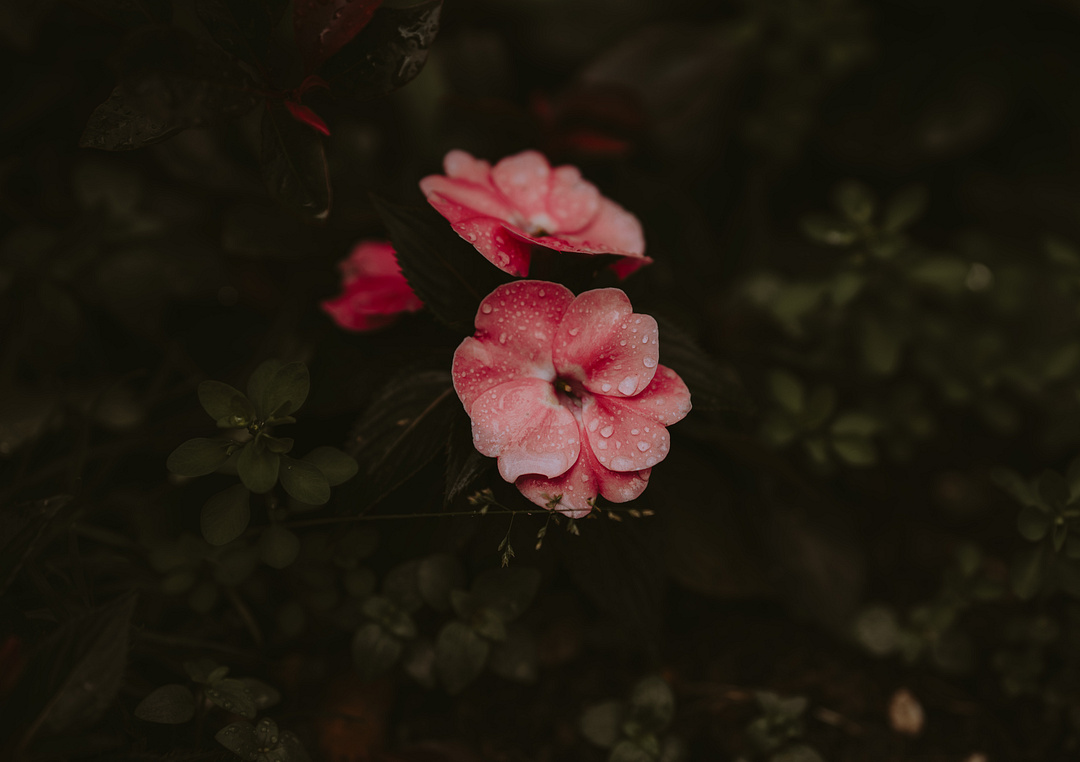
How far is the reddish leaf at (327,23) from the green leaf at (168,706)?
0.79 meters

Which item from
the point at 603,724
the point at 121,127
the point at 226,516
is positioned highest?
the point at 121,127

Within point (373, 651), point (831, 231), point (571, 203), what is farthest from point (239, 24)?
point (831, 231)

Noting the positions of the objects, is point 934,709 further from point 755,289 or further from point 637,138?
point 637,138

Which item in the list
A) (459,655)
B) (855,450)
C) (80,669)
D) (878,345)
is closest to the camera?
(80,669)

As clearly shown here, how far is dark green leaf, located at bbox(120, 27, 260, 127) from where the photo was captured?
0.78m

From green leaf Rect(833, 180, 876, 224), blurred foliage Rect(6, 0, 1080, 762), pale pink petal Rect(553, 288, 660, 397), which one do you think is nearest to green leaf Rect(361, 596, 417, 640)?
blurred foliage Rect(6, 0, 1080, 762)

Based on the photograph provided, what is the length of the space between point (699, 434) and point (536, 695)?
0.54m

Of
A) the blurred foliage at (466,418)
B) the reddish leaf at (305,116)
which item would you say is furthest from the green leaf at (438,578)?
the reddish leaf at (305,116)

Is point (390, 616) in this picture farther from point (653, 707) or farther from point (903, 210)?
point (903, 210)

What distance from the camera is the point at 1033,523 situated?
0.93 m

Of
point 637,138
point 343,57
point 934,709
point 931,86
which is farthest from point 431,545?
point 931,86

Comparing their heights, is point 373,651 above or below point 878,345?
below

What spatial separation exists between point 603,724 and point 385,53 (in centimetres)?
98

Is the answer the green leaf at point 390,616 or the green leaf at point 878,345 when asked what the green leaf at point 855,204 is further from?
the green leaf at point 390,616
